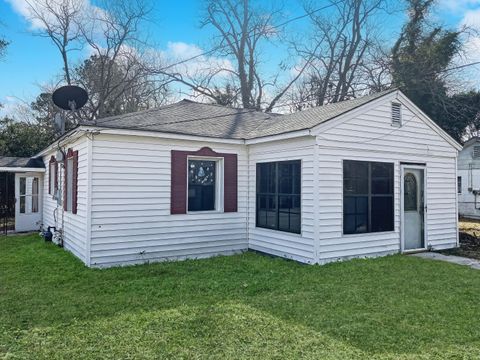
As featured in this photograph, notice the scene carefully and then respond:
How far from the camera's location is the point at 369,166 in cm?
795

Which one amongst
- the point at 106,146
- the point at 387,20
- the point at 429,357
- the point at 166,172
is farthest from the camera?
the point at 387,20

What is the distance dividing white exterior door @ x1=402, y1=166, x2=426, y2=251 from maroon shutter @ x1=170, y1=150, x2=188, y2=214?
196 inches

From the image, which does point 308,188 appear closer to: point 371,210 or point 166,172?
point 371,210

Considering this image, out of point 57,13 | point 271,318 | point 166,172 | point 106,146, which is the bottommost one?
point 271,318

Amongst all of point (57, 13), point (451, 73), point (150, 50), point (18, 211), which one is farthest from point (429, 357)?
point (57, 13)

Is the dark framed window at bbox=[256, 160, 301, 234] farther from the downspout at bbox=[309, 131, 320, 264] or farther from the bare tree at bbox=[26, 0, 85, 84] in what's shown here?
the bare tree at bbox=[26, 0, 85, 84]

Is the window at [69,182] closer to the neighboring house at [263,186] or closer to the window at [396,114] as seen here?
the neighboring house at [263,186]

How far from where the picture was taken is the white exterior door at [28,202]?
12945 millimetres

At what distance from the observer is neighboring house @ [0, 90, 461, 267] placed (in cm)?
725

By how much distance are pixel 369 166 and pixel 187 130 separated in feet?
13.3

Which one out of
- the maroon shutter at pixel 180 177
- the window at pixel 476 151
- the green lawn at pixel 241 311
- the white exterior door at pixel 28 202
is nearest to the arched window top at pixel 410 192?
the green lawn at pixel 241 311

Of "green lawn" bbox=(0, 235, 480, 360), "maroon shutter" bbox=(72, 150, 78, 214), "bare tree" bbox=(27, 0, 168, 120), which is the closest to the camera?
"green lawn" bbox=(0, 235, 480, 360)

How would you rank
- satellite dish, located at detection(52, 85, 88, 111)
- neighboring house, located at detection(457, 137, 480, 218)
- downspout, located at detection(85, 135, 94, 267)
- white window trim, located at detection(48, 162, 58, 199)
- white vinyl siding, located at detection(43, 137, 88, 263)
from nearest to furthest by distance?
downspout, located at detection(85, 135, 94, 267), white vinyl siding, located at detection(43, 137, 88, 263), satellite dish, located at detection(52, 85, 88, 111), white window trim, located at detection(48, 162, 58, 199), neighboring house, located at detection(457, 137, 480, 218)

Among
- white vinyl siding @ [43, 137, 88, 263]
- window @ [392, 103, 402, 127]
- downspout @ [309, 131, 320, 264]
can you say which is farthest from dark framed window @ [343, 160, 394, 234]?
white vinyl siding @ [43, 137, 88, 263]
